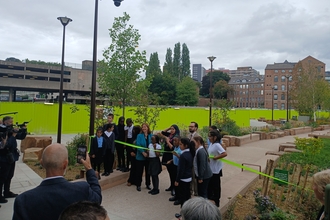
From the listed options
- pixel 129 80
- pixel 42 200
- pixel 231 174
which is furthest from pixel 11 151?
pixel 231 174

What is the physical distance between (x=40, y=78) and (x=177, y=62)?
40498 mm

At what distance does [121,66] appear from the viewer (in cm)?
1080

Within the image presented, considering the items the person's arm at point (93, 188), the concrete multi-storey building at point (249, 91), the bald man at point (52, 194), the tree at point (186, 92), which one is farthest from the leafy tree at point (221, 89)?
the bald man at point (52, 194)

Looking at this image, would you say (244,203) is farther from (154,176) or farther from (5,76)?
(5,76)

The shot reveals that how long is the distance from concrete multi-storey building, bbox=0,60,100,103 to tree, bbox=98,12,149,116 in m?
45.3

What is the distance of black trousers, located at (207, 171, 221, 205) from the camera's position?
547 centimetres

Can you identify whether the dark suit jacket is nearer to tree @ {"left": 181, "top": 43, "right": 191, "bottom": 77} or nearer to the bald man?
the bald man

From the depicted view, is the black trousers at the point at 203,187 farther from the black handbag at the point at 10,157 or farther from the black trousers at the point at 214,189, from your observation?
the black handbag at the point at 10,157

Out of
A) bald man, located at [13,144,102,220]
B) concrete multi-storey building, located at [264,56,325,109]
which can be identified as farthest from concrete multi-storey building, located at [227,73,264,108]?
bald man, located at [13,144,102,220]

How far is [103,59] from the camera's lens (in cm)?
1114

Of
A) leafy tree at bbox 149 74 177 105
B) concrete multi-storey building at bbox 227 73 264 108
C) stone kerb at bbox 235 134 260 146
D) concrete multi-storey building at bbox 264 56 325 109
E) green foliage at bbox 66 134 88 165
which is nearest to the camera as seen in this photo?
green foliage at bbox 66 134 88 165

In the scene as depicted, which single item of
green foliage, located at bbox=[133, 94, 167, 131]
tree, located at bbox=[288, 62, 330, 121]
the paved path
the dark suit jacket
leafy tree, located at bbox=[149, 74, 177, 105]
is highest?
leafy tree, located at bbox=[149, 74, 177, 105]

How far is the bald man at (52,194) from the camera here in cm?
212

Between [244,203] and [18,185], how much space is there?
5991mm
